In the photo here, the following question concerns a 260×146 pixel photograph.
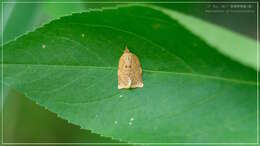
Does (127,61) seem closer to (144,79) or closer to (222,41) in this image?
(144,79)

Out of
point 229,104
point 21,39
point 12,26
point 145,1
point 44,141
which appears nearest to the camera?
point 21,39

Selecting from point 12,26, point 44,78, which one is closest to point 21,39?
point 44,78

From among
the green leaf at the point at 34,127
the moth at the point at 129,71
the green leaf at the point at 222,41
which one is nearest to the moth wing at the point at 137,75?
the moth at the point at 129,71

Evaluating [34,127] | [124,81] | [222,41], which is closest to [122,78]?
[124,81]

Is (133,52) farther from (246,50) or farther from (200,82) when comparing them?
(246,50)

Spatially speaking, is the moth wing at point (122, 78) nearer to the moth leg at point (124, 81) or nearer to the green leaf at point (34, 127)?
the moth leg at point (124, 81)
